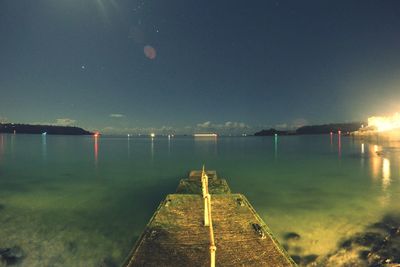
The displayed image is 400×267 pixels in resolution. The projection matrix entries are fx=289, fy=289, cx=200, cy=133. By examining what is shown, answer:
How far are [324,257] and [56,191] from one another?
24.7m

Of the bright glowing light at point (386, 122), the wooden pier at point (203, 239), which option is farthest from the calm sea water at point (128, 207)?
the bright glowing light at point (386, 122)

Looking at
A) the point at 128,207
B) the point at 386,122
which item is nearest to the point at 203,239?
the point at 128,207

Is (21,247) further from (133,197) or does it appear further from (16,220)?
(133,197)

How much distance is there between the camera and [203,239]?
10266 millimetres

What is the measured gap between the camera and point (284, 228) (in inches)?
637

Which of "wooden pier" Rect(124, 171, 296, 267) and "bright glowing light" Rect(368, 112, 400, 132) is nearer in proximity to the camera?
"wooden pier" Rect(124, 171, 296, 267)

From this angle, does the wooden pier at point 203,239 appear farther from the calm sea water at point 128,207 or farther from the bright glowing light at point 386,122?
the bright glowing light at point 386,122

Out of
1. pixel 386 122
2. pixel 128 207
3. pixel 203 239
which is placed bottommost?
pixel 128 207

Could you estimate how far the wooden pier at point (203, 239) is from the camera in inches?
343

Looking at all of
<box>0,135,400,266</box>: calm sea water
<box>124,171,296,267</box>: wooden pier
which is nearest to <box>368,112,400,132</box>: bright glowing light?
<box>0,135,400,266</box>: calm sea water

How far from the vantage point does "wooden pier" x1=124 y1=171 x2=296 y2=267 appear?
8.71 meters

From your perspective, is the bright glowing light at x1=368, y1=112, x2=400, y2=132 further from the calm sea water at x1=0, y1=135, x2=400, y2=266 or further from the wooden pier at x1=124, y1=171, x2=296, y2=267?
the wooden pier at x1=124, y1=171, x2=296, y2=267

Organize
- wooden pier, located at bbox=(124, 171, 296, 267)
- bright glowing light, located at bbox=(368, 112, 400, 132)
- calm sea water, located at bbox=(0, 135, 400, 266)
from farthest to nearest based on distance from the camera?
bright glowing light, located at bbox=(368, 112, 400, 132), calm sea water, located at bbox=(0, 135, 400, 266), wooden pier, located at bbox=(124, 171, 296, 267)

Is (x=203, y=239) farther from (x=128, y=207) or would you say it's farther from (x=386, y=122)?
(x=386, y=122)
